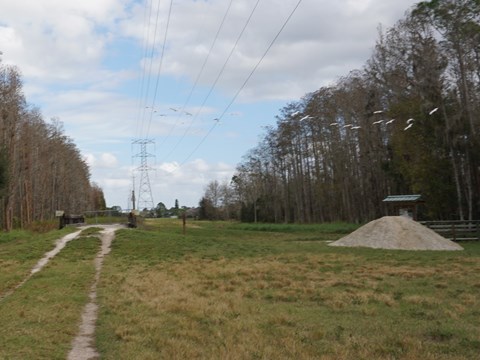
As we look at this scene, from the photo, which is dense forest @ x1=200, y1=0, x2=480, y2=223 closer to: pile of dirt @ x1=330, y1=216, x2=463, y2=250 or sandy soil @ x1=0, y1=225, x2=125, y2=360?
pile of dirt @ x1=330, y1=216, x2=463, y2=250

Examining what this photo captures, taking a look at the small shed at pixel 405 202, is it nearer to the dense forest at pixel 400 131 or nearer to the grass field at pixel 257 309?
the dense forest at pixel 400 131

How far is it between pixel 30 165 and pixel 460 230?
43.6 m

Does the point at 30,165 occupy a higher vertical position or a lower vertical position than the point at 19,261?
higher

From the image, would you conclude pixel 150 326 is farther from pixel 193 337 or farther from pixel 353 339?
pixel 353 339

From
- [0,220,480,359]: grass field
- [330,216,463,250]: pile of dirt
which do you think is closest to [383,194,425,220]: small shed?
[330,216,463,250]: pile of dirt

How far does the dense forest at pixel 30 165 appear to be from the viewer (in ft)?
150

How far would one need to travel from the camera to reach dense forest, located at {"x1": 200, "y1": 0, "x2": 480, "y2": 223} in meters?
37.4

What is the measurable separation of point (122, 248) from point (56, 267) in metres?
7.85

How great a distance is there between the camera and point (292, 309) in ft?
36.6

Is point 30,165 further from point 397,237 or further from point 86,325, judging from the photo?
point 86,325

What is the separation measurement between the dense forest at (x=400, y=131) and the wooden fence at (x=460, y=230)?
12.6 feet

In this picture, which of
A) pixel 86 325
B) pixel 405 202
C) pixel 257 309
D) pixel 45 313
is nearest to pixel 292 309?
pixel 257 309

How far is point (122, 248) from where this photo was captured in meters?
28.3

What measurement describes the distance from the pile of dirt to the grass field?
6491mm
